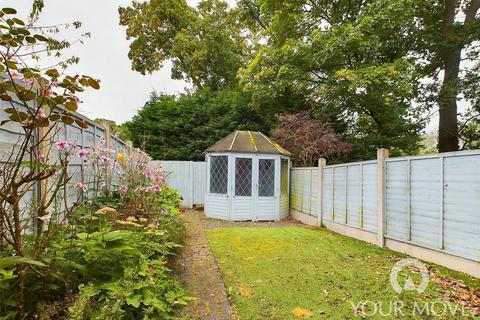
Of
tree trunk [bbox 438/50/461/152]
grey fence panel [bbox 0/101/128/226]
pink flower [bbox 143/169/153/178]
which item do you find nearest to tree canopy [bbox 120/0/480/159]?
tree trunk [bbox 438/50/461/152]

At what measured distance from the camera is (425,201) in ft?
14.7

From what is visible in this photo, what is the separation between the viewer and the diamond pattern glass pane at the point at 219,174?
30.1 ft

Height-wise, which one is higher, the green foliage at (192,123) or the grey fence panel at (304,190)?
the green foliage at (192,123)

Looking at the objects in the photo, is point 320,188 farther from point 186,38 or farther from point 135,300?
point 186,38

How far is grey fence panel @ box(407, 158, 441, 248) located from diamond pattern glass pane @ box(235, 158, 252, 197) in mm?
5015

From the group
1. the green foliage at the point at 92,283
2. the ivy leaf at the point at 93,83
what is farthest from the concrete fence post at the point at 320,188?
the ivy leaf at the point at 93,83

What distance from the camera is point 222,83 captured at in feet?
56.4

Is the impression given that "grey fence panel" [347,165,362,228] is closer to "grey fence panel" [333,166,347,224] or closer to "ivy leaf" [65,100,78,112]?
"grey fence panel" [333,166,347,224]

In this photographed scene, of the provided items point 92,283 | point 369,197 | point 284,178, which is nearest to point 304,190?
point 284,178

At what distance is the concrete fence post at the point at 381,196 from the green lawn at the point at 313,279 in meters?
0.27

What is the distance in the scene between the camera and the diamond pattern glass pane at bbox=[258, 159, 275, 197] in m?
9.16

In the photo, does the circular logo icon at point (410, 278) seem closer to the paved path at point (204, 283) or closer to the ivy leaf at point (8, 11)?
the paved path at point (204, 283)

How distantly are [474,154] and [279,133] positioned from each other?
7.26 metres

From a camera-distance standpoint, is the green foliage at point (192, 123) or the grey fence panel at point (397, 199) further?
the green foliage at point (192, 123)
